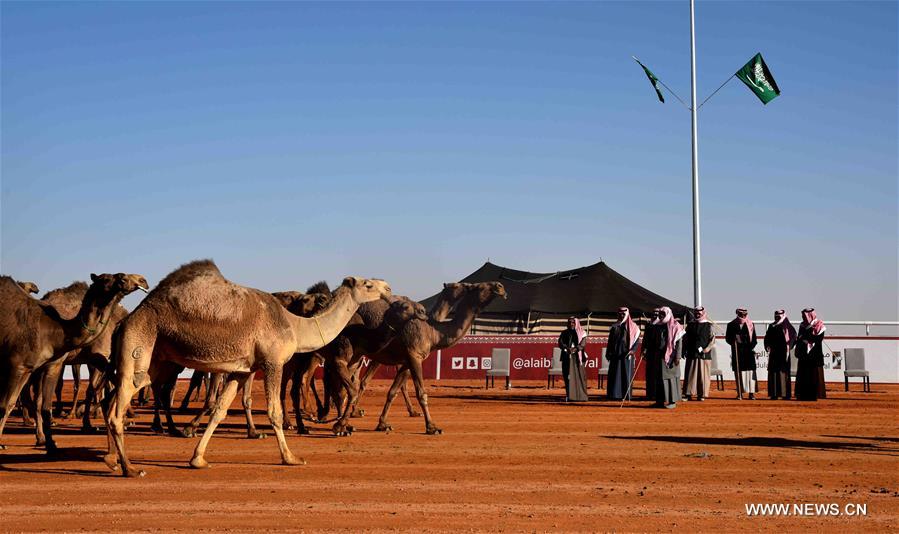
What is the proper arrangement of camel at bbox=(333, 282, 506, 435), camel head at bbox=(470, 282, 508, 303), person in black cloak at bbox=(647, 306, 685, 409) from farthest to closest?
1. person in black cloak at bbox=(647, 306, 685, 409)
2. camel head at bbox=(470, 282, 508, 303)
3. camel at bbox=(333, 282, 506, 435)

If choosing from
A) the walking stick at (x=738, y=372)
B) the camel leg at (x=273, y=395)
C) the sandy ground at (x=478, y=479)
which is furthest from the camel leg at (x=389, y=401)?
A: the walking stick at (x=738, y=372)

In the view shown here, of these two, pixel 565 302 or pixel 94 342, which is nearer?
pixel 94 342

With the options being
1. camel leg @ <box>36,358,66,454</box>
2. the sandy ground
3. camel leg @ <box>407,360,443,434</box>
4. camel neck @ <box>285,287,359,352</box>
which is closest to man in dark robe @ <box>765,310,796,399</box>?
the sandy ground

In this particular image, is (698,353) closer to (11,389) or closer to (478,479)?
(478,479)

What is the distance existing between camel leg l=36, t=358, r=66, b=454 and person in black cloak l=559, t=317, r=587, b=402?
44.2 ft

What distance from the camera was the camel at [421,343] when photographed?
1573 cm

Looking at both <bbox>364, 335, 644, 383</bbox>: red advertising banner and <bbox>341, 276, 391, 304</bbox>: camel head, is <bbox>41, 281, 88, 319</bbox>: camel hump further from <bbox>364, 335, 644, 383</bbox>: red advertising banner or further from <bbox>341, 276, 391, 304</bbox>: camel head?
<bbox>364, 335, 644, 383</bbox>: red advertising banner

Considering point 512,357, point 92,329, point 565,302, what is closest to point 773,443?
point 92,329

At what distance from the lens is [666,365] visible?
74.1ft

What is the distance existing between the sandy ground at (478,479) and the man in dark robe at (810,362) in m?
7.86

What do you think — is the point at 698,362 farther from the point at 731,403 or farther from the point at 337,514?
the point at 337,514

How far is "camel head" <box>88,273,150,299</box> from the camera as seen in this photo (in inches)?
455

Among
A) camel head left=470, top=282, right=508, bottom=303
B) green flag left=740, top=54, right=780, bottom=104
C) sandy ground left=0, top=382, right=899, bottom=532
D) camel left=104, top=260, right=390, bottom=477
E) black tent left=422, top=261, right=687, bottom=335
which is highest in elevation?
green flag left=740, top=54, right=780, bottom=104

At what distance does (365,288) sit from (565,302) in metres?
29.4
